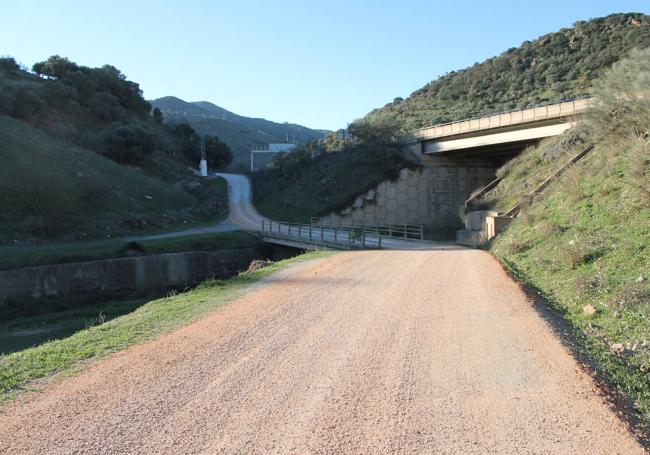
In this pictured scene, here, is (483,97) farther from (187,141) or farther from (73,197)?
(73,197)

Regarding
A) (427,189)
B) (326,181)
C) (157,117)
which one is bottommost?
(427,189)

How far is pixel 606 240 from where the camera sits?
12.6m

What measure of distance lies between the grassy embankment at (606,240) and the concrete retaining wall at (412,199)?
18076mm

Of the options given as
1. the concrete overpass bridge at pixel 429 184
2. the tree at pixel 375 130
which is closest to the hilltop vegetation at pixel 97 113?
the tree at pixel 375 130

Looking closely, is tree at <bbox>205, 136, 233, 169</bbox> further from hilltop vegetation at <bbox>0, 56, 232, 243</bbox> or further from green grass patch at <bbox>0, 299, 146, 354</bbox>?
green grass patch at <bbox>0, 299, 146, 354</bbox>

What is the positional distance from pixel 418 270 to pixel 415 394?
10627 mm

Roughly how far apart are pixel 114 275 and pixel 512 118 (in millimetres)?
28696

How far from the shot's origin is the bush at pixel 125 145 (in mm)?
64562

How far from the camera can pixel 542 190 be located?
26156 millimetres

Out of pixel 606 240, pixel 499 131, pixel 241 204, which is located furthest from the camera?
pixel 241 204

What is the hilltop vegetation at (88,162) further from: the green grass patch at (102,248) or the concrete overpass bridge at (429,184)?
the concrete overpass bridge at (429,184)

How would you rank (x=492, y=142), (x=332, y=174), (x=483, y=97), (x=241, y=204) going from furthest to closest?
(x=483, y=97) < (x=241, y=204) < (x=332, y=174) < (x=492, y=142)

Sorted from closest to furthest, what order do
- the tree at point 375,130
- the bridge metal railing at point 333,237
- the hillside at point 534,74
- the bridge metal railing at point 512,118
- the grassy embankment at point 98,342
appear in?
the grassy embankment at point 98,342 → the bridge metal railing at point 333,237 → the bridge metal railing at point 512,118 → the tree at point 375,130 → the hillside at point 534,74

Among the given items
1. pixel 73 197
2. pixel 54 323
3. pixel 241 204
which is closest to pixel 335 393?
pixel 54 323
